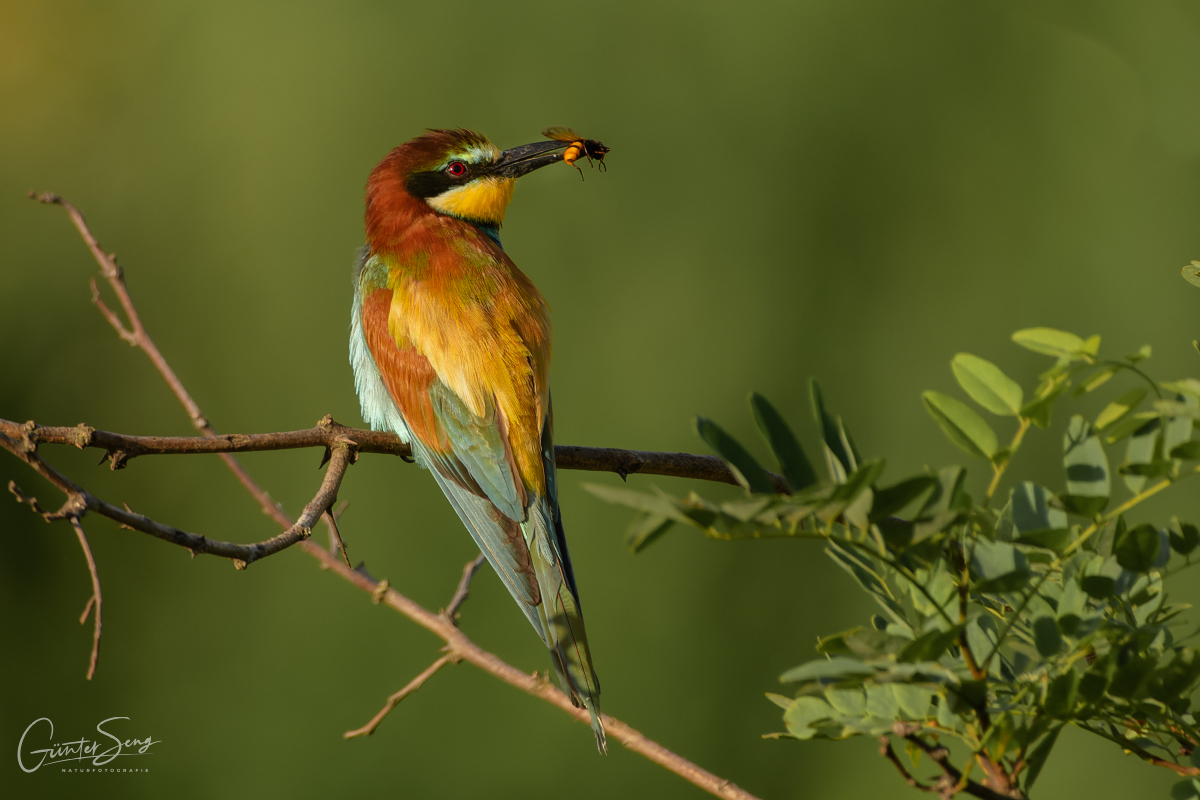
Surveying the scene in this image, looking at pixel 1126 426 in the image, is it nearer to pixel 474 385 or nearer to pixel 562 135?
pixel 474 385

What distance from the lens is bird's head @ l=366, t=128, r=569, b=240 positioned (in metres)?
2.08

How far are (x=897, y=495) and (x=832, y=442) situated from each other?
90 mm

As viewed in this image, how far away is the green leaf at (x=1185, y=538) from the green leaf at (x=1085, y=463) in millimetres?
53

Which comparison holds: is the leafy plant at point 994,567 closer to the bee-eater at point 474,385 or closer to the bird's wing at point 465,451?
the bee-eater at point 474,385

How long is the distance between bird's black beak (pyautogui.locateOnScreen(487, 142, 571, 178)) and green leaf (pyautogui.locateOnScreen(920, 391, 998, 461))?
1661 millimetres

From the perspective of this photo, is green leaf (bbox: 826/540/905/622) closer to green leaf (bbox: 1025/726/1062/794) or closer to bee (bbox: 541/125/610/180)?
green leaf (bbox: 1025/726/1062/794)

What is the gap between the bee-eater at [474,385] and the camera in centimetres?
156

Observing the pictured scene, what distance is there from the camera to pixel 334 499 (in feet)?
3.58

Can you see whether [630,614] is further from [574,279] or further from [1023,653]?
[1023,653]

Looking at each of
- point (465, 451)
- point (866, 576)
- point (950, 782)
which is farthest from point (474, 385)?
point (950, 782)
